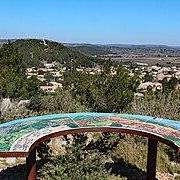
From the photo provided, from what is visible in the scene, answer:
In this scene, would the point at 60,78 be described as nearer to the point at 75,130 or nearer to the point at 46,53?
the point at 46,53

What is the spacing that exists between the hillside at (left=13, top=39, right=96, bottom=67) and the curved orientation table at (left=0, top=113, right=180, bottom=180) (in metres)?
76.2

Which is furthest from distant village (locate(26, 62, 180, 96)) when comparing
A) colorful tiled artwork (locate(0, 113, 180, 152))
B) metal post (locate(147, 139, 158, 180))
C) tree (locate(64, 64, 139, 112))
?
metal post (locate(147, 139, 158, 180))

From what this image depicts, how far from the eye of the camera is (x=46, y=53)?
324 feet

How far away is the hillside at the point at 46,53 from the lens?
90.2 metres

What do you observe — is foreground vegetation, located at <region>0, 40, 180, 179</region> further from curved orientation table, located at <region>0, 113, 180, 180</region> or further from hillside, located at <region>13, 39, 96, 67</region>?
hillside, located at <region>13, 39, 96, 67</region>

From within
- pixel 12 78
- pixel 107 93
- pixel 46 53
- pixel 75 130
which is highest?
pixel 75 130

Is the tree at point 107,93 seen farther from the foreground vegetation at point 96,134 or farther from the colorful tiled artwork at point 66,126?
the colorful tiled artwork at point 66,126

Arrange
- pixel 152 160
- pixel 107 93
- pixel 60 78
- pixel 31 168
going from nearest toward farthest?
1. pixel 31 168
2. pixel 152 160
3. pixel 107 93
4. pixel 60 78

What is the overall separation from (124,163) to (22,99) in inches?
616

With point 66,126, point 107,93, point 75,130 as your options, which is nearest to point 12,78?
point 107,93

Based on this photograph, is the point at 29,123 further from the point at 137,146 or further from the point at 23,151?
the point at 137,146

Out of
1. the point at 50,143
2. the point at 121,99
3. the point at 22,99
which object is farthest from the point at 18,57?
the point at 50,143

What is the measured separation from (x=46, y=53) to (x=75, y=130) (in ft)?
299

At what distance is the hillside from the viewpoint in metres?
90.2
